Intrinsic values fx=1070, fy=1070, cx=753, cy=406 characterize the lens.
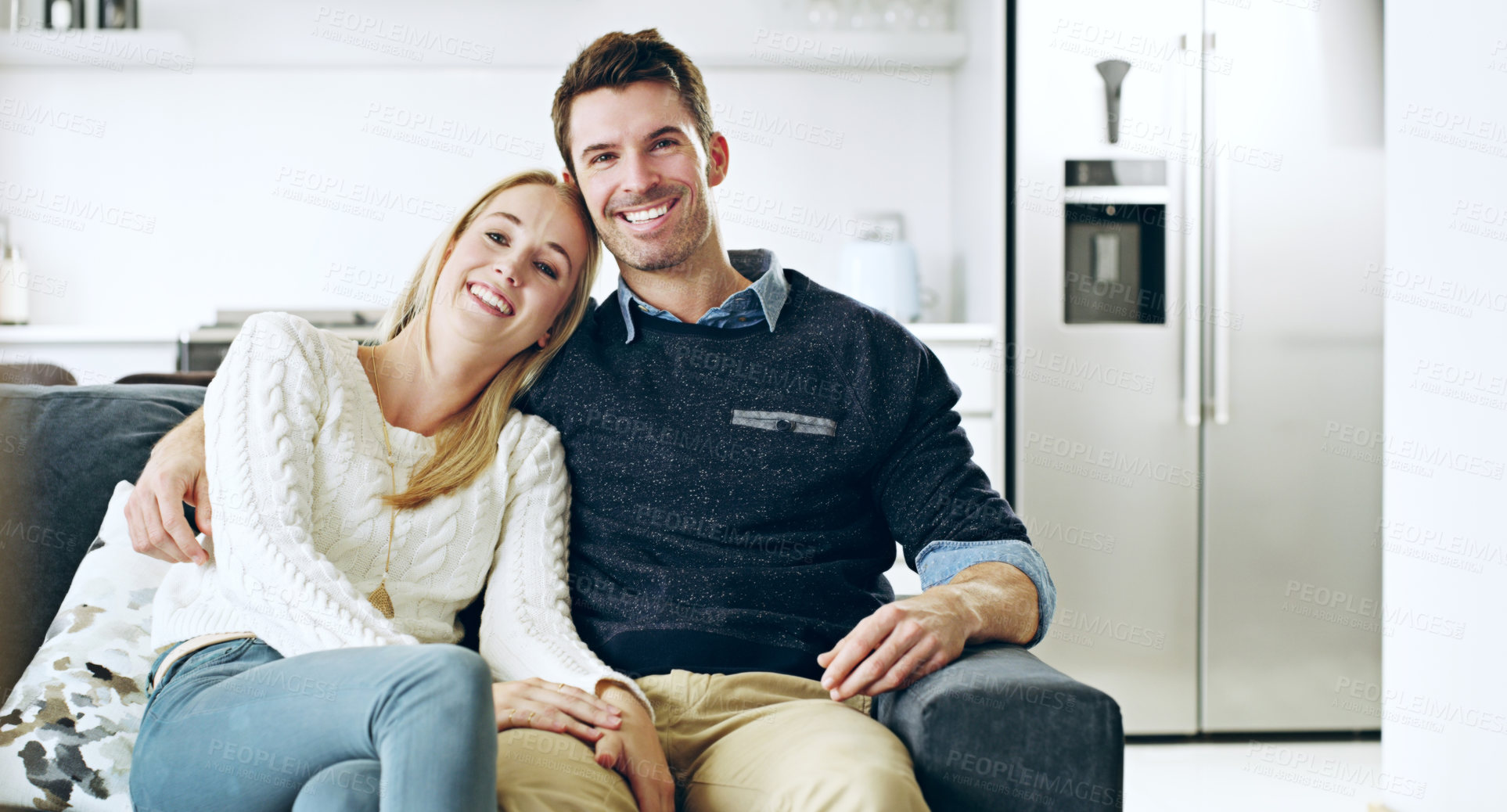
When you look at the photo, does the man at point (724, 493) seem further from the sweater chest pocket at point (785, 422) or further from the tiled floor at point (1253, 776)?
the tiled floor at point (1253, 776)

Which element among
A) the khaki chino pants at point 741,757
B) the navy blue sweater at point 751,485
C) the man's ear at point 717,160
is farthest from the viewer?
the man's ear at point 717,160

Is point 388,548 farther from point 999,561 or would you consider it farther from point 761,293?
point 999,561

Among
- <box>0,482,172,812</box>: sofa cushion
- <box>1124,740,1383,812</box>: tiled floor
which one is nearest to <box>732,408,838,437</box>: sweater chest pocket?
<box>0,482,172,812</box>: sofa cushion

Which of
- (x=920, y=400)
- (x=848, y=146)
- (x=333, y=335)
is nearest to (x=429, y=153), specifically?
(x=848, y=146)

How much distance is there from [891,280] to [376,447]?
219cm

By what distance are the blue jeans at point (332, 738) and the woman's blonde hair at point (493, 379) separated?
0.33 meters

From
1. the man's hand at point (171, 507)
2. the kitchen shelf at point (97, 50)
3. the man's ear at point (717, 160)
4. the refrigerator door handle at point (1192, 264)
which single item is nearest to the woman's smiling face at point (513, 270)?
the man's ear at point (717, 160)

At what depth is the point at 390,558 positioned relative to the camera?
1324 mm

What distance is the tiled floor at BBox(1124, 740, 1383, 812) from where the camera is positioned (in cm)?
239

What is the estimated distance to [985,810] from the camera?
43.1 inches

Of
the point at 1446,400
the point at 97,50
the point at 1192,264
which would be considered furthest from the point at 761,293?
the point at 97,50

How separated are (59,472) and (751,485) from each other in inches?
38.4

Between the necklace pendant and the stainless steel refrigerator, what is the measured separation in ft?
6.45

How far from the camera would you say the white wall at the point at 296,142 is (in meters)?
3.52
